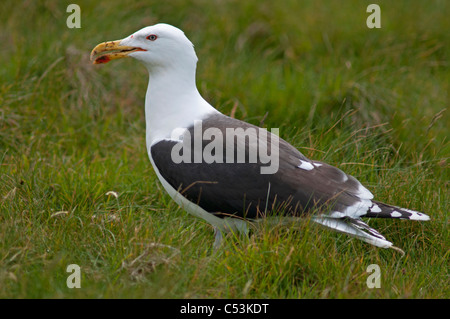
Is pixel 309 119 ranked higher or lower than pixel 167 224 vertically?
higher

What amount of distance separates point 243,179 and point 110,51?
1.57 metres

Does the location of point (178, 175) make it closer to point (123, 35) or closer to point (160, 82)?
point (160, 82)

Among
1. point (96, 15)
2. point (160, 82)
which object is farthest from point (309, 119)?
point (96, 15)

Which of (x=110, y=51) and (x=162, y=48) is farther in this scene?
(x=110, y=51)

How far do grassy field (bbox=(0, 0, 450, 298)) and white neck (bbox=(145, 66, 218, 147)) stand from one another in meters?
0.67

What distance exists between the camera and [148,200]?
5289 millimetres

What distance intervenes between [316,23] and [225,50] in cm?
130
